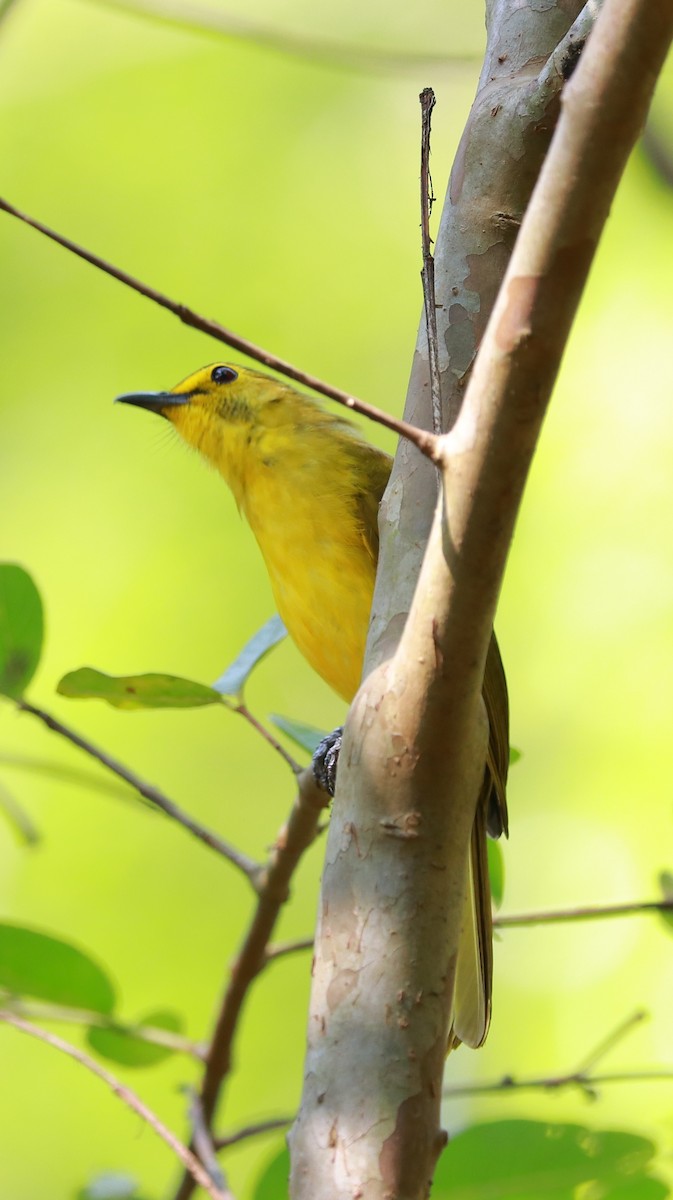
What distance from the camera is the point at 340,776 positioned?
1555 millimetres

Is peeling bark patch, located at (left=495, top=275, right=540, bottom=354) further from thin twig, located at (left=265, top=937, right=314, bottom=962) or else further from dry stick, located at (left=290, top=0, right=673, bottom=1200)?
thin twig, located at (left=265, top=937, right=314, bottom=962)

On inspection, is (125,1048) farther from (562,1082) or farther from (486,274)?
(486,274)

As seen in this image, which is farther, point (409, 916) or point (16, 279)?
point (16, 279)

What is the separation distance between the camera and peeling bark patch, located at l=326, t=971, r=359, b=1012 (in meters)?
1.47

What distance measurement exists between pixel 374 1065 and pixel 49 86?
762 cm

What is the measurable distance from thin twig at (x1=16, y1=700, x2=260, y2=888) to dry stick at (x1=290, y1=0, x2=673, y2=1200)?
0.87 m

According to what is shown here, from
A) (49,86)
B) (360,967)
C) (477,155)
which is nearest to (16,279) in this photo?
(49,86)

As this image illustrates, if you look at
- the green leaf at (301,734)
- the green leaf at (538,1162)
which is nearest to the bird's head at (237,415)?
the green leaf at (301,734)

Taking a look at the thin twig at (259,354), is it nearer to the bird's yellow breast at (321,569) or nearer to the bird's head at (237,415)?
the bird's yellow breast at (321,569)

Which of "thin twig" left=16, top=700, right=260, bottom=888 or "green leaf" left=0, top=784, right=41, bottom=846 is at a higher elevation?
"thin twig" left=16, top=700, right=260, bottom=888

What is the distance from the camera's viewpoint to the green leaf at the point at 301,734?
8.32 feet

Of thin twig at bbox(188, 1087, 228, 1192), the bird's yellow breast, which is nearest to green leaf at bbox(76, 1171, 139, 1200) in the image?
thin twig at bbox(188, 1087, 228, 1192)

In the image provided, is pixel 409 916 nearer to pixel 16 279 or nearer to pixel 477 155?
pixel 477 155

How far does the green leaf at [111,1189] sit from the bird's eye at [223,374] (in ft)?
7.38
